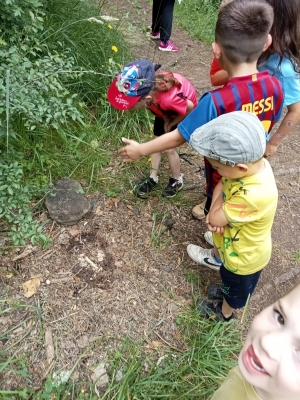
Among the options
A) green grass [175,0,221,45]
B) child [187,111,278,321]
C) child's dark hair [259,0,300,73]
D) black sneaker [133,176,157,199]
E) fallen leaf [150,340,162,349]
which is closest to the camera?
child [187,111,278,321]

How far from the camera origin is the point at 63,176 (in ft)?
8.98

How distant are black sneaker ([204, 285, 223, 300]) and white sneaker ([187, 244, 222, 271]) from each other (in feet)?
0.50

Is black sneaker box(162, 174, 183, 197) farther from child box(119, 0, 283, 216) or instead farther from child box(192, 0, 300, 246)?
child box(119, 0, 283, 216)

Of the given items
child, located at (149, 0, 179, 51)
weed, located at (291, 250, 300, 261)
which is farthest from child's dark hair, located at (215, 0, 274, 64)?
child, located at (149, 0, 179, 51)

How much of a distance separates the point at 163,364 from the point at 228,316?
512mm

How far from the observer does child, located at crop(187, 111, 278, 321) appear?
152 cm

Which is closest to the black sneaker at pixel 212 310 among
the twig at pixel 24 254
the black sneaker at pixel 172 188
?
the black sneaker at pixel 172 188

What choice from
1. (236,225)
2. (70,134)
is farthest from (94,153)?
(236,225)

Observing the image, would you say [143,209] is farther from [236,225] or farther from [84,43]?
[84,43]

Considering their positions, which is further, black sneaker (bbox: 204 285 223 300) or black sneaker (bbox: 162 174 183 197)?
black sneaker (bbox: 162 174 183 197)

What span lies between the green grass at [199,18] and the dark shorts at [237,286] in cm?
487

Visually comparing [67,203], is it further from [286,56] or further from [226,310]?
[286,56]

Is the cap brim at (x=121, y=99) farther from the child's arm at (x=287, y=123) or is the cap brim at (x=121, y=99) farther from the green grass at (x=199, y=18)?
the green grass at (x=199, y=18)

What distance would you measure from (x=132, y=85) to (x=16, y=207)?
1126 mm
